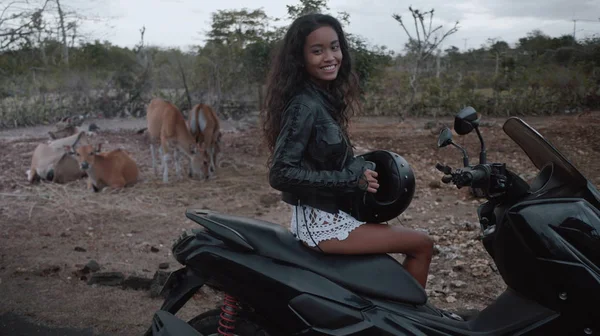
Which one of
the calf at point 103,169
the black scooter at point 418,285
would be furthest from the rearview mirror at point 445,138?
the calf at point 103,169

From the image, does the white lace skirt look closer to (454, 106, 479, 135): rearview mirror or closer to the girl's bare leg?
the girl's bare leg

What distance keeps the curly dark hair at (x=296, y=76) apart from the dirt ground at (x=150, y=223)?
2041mm

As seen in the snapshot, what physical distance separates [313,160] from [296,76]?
457 millimetres

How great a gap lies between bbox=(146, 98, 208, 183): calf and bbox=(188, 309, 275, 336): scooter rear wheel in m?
7.50

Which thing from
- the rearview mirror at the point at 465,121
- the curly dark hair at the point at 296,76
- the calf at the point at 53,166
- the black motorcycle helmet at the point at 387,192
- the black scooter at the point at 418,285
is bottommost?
the calf at the point at 53,166

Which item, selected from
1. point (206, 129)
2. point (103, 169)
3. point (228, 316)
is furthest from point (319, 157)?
point (206, 129)

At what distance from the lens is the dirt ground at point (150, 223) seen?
4648 mm

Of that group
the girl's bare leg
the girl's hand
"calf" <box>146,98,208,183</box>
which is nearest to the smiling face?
the girl's hand

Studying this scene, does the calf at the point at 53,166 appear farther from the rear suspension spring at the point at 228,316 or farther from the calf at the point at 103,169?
the rear suspension spring at the point at 228,316

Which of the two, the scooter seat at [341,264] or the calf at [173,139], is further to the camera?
the calf at [173,139]

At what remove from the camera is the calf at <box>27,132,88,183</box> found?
10.2 meters

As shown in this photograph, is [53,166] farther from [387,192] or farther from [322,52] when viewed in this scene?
[387,192]

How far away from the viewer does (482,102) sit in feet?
51.1

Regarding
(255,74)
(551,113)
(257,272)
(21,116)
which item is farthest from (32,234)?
(21,116)
